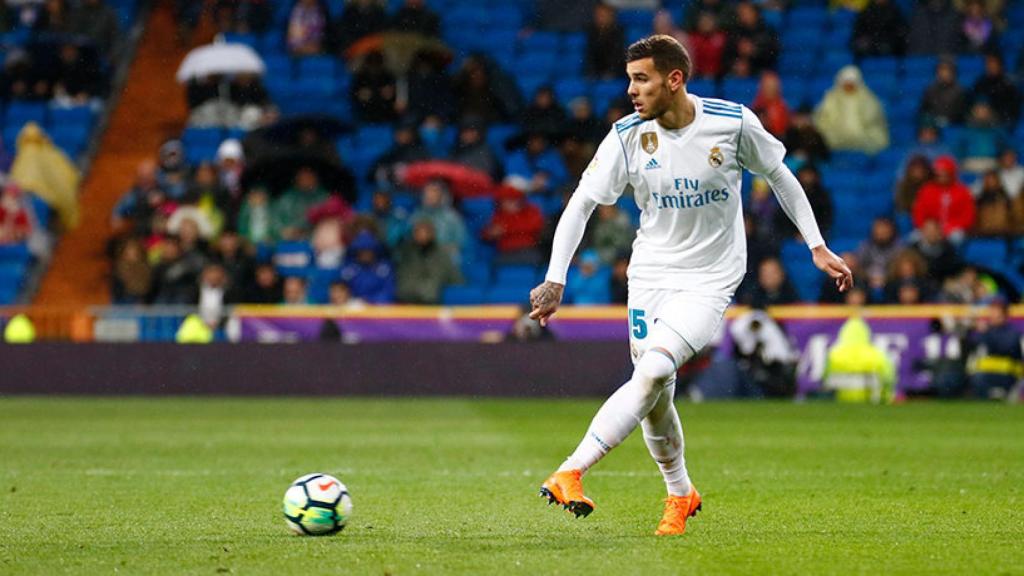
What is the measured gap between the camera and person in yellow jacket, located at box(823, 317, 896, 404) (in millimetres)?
19812

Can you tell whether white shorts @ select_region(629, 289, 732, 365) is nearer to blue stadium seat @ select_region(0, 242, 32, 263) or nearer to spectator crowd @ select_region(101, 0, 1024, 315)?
spectator crowd @ select_region(101, 0, 1024, 315)

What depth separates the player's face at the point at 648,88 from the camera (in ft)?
26.2

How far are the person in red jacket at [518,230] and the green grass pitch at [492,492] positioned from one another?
4.84 meters

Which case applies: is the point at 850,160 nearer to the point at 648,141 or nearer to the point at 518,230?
the point at 518,230

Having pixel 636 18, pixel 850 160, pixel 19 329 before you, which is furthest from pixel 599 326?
pixel 636 18

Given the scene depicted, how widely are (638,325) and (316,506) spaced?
1669 millimetres

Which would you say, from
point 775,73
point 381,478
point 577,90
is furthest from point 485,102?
point 381,478

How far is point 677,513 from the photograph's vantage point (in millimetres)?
8289

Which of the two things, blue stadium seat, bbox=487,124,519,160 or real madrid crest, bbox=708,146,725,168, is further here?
blue stadium seat, bbox=487,124,519,160

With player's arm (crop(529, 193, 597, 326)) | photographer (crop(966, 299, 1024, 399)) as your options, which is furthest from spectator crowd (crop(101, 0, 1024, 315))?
player's arm (crop(529, 193, 597, 326))

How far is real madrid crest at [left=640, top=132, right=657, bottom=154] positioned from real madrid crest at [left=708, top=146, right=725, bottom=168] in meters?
0.26

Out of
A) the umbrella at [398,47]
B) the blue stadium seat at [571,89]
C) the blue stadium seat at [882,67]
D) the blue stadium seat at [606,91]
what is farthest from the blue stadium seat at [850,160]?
the umbrella at [398,47]

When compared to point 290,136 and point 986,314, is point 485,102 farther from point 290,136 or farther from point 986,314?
point 986,314

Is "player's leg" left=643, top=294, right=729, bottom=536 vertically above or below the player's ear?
below
